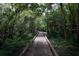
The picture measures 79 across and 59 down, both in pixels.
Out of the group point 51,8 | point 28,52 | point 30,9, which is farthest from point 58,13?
point 28,52

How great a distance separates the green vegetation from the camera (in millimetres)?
3986

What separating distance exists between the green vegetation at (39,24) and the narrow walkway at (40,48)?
0.09 metres

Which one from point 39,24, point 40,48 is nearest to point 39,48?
point 40,48

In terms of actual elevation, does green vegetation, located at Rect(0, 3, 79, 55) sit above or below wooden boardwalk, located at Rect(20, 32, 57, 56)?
above

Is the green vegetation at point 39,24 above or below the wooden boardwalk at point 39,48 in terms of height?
above

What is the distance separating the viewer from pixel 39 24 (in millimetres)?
3990

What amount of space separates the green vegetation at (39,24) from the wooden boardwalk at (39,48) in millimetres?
83

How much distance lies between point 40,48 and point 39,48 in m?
0.02

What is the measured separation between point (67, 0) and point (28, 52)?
3.23ft

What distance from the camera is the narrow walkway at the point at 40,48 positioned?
3949mm

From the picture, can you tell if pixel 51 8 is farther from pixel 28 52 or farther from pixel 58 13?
pixel 28 52

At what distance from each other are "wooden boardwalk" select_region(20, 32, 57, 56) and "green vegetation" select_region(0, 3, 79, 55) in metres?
0.08

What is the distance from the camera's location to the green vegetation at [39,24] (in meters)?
3.99

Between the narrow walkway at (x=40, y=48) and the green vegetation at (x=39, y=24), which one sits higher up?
the green vegetation at (x=39, y=24)
